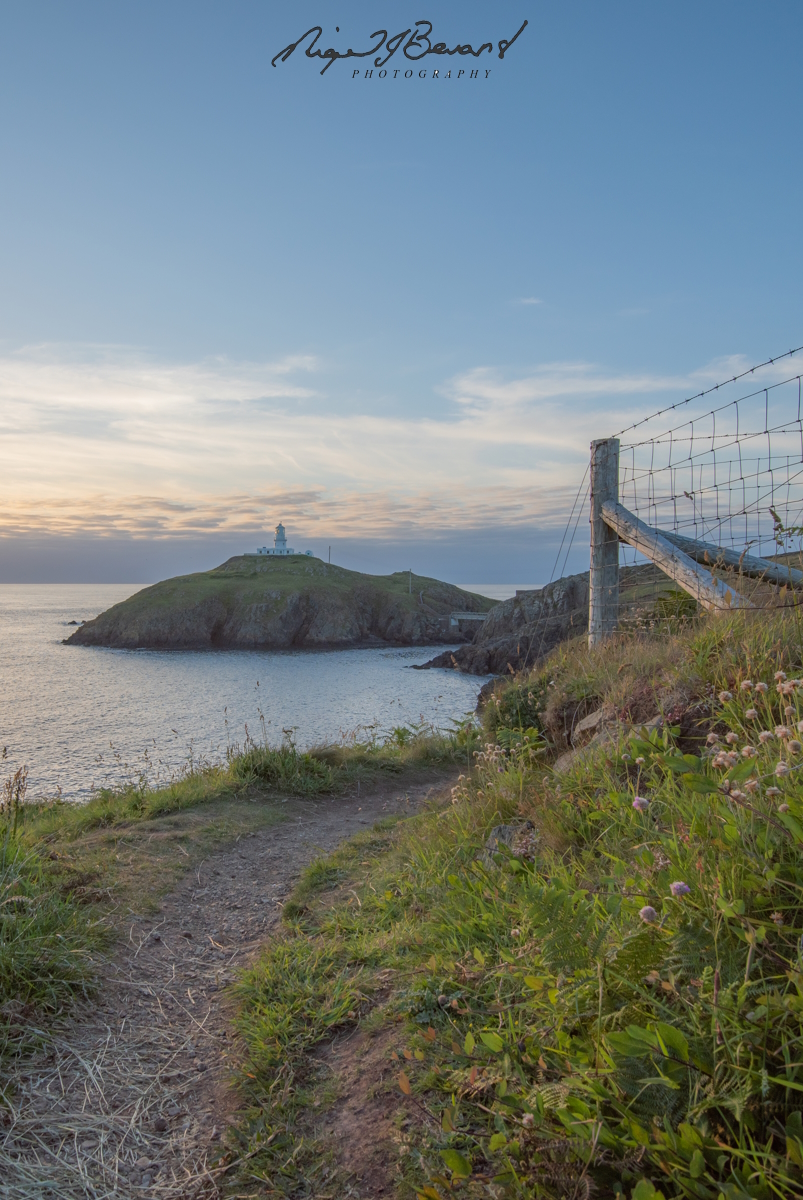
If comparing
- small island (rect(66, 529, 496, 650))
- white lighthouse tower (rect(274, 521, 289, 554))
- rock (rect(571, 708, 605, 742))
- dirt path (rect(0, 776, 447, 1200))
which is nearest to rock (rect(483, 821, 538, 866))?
rock (rect(571, 708, 605, 742))

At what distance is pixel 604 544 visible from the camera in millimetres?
7238

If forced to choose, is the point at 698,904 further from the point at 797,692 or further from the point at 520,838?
the point at 520,838

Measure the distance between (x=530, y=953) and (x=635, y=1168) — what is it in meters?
0.96

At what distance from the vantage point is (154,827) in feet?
23.2

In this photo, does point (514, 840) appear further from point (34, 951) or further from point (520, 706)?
point (520, 706)

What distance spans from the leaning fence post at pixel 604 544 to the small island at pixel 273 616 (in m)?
79.9

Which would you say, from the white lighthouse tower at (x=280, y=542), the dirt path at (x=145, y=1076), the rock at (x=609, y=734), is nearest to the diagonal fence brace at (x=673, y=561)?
the rock at (x=609, y=734)

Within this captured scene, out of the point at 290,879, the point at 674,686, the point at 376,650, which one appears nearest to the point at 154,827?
the point at 290,879

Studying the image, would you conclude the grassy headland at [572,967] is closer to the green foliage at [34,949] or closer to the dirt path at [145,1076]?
the green foliage at [34,949]

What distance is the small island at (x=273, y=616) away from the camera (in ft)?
277

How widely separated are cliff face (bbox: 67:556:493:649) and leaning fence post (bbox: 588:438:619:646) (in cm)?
8017

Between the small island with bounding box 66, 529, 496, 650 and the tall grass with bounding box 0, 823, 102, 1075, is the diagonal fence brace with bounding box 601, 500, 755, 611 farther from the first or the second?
the small island with bounding box 66, 529, 496, 650

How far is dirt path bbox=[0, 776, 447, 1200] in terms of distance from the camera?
2434mm

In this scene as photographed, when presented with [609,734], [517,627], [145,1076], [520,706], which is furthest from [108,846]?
[517,627]
